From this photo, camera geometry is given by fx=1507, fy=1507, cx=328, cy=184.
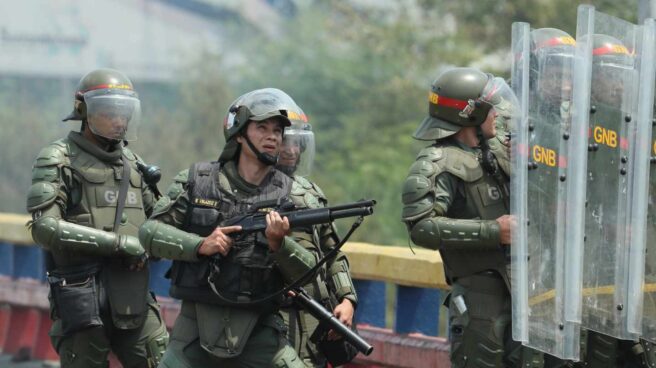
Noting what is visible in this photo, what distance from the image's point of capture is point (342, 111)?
151 ft

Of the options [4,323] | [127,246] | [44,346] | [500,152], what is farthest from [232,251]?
[4,323]

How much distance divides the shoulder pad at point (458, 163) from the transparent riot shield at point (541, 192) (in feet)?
2.49

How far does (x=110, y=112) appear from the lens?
27.2ft

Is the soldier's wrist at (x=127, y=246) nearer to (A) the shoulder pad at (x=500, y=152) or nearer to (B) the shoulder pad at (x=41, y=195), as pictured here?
(B) the shoulder pad at (x=41, y=195)

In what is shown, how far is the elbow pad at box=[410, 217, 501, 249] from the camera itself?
7066 mm

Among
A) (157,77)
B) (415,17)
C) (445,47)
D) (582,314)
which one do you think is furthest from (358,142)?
(582,314)

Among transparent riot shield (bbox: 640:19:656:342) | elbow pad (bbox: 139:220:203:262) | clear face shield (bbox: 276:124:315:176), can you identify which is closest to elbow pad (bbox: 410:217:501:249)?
transparent riot shield (bbox: 640:19:656:342)

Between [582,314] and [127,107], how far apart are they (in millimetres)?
2944

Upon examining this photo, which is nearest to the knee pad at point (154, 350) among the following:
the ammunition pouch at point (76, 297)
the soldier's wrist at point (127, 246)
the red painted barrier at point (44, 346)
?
the ammunition pouch at point (76, 297)

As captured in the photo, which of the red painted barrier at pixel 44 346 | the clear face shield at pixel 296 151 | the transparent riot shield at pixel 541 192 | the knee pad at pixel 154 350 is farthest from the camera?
the red painted barrier at pixel 44 346

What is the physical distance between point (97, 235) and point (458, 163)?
79.6 inches

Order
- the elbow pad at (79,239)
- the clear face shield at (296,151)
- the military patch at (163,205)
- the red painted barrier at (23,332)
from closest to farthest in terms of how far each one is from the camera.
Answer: the military patch at (163,205) < the elbow pad at (79,239) < the clear face shield at (296,151) < the red painted barrier at (23,332)

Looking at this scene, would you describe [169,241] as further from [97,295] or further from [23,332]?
[23,332]

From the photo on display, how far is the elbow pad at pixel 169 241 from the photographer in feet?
22.3
